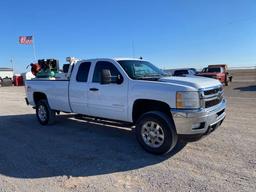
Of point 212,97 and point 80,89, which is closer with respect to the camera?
point 212,97

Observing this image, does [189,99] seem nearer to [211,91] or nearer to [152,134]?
[211,91]

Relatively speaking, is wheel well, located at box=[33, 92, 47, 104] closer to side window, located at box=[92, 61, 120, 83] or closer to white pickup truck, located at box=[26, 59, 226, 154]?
white pickup truck, located at box=[26, 59, 226, 154]

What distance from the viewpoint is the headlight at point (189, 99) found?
485 centimetres

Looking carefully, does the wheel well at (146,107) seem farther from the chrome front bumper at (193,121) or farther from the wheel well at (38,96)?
the wheel well at (38,96)

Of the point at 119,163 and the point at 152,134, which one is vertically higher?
the point at 152,134

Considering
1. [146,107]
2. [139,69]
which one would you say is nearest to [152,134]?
[146,107]

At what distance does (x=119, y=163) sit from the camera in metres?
4.92

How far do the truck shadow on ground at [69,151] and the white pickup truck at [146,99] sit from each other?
55 centimetres

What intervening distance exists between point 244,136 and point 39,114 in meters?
6.16

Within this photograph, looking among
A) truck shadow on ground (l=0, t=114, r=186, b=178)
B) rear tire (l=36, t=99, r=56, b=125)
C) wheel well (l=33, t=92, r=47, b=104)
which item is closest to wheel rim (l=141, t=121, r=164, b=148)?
truck shadow on ground (l=0, t=114, r=186, b=178)

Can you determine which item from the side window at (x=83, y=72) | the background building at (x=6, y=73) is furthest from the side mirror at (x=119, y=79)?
the background building at (x=6, y=73)

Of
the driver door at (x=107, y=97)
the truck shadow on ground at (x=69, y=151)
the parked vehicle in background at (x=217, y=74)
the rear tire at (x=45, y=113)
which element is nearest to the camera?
the truck shadow on ground at (x=69, y=151)

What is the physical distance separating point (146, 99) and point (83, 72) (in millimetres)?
2295

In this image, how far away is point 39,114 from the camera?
29.0 ft
